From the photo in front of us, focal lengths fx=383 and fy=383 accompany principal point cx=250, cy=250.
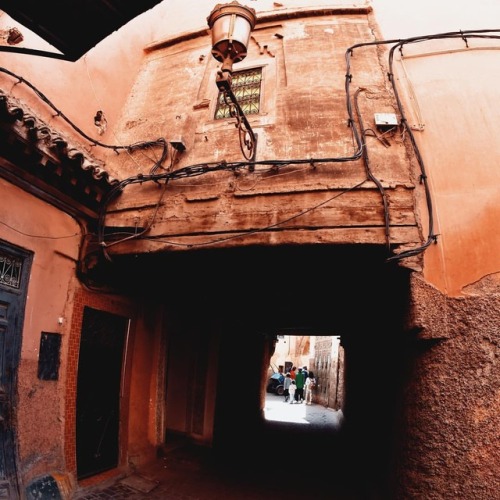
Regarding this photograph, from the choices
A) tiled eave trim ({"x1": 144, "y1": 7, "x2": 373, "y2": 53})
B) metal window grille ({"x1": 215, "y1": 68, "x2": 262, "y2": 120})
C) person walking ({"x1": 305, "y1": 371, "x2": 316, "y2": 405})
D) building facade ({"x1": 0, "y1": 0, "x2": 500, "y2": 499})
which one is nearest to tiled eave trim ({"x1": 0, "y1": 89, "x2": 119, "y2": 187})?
building facade ({"x1": 0, "y1": 0, "x2": 500, "y2": 499})

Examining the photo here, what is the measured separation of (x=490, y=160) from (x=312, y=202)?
2218 mm

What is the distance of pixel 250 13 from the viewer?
174 inches

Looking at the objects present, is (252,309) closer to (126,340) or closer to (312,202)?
(126,340)

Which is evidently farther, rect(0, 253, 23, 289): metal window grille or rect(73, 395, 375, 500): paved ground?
rect(73, 395, 375, 500): paved ground

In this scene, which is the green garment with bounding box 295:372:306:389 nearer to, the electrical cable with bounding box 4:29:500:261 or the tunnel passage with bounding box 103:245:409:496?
the tunnel passage with bounding box 103:245:409:496

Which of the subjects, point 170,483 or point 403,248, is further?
point 170,483

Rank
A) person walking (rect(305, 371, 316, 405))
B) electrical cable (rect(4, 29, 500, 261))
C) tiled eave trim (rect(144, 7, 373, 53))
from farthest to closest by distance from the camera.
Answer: person walking (rect(305, 371, 316, 405)) → tiled eave trim (rect(144, 7, 373, 53)) → electrical cable (rect(4, 29, 500, 261))

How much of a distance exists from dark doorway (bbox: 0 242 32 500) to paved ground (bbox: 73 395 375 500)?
1.30 meters

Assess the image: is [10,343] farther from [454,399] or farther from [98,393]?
[454,399]

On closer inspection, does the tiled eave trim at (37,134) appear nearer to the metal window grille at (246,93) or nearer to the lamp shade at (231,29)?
the lamp shade at (231,29)

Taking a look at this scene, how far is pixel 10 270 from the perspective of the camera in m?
4.87

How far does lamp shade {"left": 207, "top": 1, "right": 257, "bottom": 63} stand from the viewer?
171 inches

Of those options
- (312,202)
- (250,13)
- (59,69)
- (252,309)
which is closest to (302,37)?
(250,13)

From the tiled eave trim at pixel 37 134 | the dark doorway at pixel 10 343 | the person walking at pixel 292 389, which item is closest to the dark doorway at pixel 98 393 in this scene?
the dark doorway at pixel 10 343
